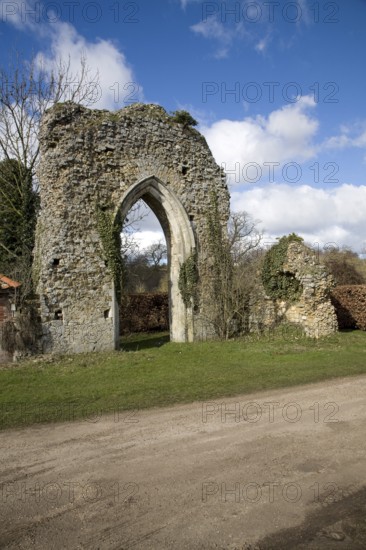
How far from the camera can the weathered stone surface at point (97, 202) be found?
11.2m

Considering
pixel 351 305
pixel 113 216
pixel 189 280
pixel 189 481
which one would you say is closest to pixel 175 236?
pixel 189 280

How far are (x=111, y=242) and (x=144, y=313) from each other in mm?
7393

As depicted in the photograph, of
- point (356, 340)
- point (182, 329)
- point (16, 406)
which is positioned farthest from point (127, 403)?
point (356, 340)

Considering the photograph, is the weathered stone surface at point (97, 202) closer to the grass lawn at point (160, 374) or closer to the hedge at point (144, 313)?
the grass lawn at point (160, 374)

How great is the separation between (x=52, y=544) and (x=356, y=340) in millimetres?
12399

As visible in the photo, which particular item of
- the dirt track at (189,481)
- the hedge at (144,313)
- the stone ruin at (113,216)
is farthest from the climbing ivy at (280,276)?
the dirt track at (189,481)

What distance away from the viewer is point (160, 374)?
8312 mm

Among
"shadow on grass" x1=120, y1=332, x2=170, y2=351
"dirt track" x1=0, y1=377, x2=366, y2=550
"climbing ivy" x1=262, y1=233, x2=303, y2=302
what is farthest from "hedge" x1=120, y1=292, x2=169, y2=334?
"dirt track" x1=0, y1=377, x2=366, y2=550

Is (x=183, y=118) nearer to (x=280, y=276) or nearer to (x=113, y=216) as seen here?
(x=113, y=216)

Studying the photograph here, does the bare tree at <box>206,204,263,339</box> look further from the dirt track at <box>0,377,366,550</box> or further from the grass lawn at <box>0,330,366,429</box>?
the dirt track at <box>0,377,366,550</box>

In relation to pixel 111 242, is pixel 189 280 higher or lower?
lower

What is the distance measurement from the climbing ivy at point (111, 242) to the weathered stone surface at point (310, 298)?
5.64 metres

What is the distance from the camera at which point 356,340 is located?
1302 cm

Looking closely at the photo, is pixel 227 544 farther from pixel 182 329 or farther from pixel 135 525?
pixel 182 329
